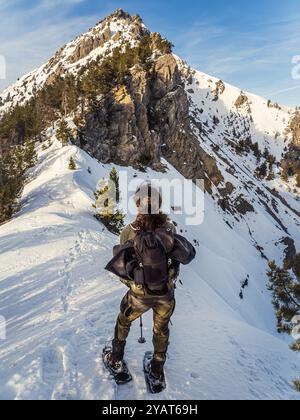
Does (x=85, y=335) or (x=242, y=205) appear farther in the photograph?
(x=242, y=205)

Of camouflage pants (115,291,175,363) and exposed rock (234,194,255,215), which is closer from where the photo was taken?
camouflage pants (115,291,175,363)

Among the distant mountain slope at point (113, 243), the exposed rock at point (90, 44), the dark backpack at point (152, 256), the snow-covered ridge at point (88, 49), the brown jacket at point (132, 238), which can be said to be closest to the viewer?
the dark backpack at point (152, 256)

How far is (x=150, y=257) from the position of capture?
4.94 metres

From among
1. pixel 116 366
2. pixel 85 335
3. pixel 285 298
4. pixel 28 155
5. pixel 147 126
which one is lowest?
pixel 285 298

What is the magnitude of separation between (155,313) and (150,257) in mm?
1151

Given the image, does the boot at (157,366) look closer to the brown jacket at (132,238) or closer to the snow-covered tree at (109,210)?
the brown jacket at (132,238)

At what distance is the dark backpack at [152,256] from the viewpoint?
16.2ft

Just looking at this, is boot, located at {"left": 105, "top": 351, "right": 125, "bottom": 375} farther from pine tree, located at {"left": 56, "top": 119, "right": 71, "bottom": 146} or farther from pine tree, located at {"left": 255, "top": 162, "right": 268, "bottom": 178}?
pine tree, located at {"left": 255, "top": 162, "right": 268, "bottom": 178}

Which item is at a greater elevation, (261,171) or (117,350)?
(117,350)

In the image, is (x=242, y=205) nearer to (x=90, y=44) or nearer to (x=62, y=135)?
(x=62, y=135)

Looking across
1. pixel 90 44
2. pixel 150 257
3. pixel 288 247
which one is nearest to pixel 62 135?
pixel 150 257

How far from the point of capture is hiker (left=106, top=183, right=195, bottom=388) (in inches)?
196

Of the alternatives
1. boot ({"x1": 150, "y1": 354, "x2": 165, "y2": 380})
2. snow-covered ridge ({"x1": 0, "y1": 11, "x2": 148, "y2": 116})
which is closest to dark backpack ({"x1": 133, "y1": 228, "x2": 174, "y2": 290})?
boot ({"x1": 150, "y1": 354, "x2": 165, "y2": 380})

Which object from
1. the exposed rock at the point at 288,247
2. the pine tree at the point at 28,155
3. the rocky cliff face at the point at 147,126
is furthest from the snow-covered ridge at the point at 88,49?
the pine tree at the point at 28,155
